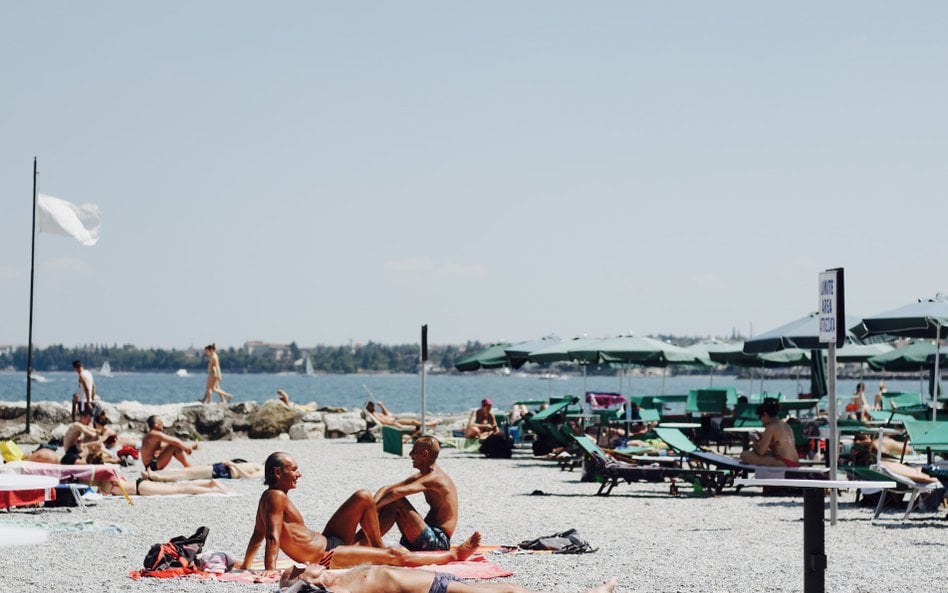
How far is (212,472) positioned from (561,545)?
7203 millimetres

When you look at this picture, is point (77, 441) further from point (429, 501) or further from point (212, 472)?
point (429, 501)

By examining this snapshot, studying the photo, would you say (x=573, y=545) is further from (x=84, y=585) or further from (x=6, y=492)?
(x=6, y=492)

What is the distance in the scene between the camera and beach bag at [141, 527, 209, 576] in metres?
8.48

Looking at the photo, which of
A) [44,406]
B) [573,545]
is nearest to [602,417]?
[44,406]

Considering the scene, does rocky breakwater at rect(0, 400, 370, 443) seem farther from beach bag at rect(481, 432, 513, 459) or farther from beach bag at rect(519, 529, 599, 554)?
beach bag at rect(519, 529, 599, 554)

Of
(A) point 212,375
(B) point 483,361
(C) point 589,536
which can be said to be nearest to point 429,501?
(C) point 589,536

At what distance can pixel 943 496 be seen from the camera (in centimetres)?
1190

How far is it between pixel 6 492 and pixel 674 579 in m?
6.96

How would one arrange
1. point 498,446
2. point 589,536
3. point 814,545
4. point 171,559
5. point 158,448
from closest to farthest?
point 814,545
point 171,559
point 589,536
point 158,448
point 498,446

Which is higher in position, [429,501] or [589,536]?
[429,501]

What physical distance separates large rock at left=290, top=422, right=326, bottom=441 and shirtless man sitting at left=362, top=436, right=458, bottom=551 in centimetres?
1680

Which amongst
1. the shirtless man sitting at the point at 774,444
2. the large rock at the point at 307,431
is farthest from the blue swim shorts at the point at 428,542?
the large rock at the point at 307,431

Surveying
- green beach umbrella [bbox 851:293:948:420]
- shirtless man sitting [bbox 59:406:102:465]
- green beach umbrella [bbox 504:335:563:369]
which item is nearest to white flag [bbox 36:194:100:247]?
shirtless man sitting [bbox 59:406:102:465]

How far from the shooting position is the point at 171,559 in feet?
28.2
